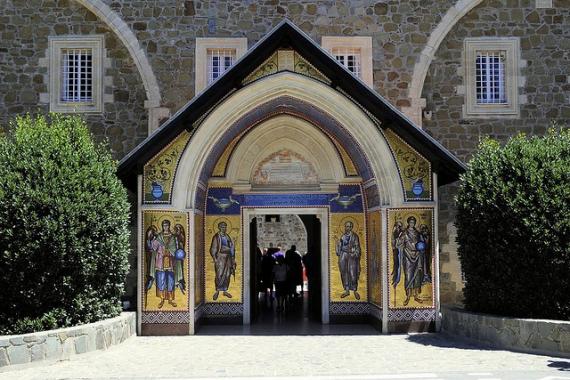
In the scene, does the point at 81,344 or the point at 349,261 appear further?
the point at 349,261

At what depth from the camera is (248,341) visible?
12047 millimetres

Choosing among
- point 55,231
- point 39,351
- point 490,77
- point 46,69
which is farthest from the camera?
point 490,77

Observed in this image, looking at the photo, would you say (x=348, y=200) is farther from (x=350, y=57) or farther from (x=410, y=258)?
(x=350, y=57)

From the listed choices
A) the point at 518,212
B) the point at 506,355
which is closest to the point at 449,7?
the point at 518,212

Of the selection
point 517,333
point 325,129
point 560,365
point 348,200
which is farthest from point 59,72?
point 560,365

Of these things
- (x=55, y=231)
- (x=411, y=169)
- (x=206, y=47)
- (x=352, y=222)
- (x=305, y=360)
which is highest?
(x=206, y=47)

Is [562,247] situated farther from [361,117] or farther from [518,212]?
[361,117]

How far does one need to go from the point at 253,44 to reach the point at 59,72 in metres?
4.46

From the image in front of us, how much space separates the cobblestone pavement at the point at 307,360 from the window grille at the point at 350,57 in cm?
630

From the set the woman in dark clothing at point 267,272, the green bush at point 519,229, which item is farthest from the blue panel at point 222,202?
the green bush at point 519,229

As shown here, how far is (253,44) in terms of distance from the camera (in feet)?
50.8

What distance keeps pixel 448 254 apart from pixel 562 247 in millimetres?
4958

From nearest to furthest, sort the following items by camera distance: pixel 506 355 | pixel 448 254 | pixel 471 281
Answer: pixel 506 355, pixel 471 281, pixel 448 254

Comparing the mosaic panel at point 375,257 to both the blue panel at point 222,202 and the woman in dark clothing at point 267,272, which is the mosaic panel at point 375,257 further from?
the woman in dark clothing at point 267,272
